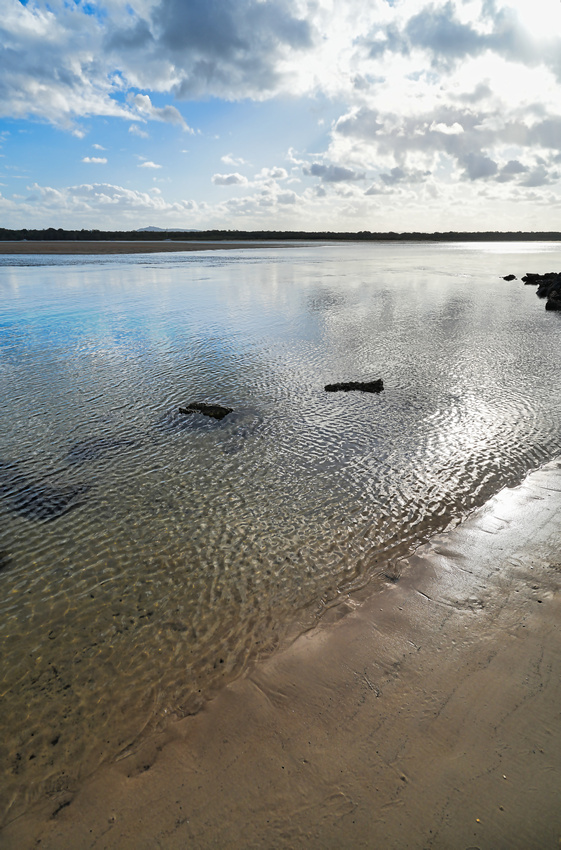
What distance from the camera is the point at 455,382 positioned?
12961 millimetres

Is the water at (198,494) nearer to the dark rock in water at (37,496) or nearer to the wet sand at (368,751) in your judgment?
the dark rock in water at (37,496)

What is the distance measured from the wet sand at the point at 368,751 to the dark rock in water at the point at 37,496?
435cm

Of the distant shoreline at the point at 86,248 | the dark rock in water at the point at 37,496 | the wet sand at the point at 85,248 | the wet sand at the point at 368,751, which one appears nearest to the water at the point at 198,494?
the dark rock in water at the point at 37,496

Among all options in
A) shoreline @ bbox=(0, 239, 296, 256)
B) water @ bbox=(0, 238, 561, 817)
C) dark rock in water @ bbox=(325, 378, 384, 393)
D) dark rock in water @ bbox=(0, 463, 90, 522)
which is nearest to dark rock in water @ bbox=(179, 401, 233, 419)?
water @ bbox=(0, 238, 561, 817)

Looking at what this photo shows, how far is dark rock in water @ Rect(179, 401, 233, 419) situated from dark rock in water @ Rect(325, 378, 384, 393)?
3.11 metres

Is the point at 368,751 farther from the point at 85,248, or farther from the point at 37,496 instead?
the point at 85,248

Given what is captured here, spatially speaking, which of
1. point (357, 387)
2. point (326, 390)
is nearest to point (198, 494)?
point (326, 390)

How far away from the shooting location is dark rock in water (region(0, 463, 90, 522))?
693cm

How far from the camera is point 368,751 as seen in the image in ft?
11.6

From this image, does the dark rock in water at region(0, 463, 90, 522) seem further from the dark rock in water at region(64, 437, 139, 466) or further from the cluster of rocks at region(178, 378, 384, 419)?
the cluster of rocks at region(178, 378, 384, 419)

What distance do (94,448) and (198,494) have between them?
303 cm

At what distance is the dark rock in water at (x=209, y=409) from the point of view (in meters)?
10.5

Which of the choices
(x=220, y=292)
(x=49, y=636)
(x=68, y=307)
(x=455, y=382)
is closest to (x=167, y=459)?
(x=49, y=636)

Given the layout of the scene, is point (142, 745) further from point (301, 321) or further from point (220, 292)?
point (220, 292)
